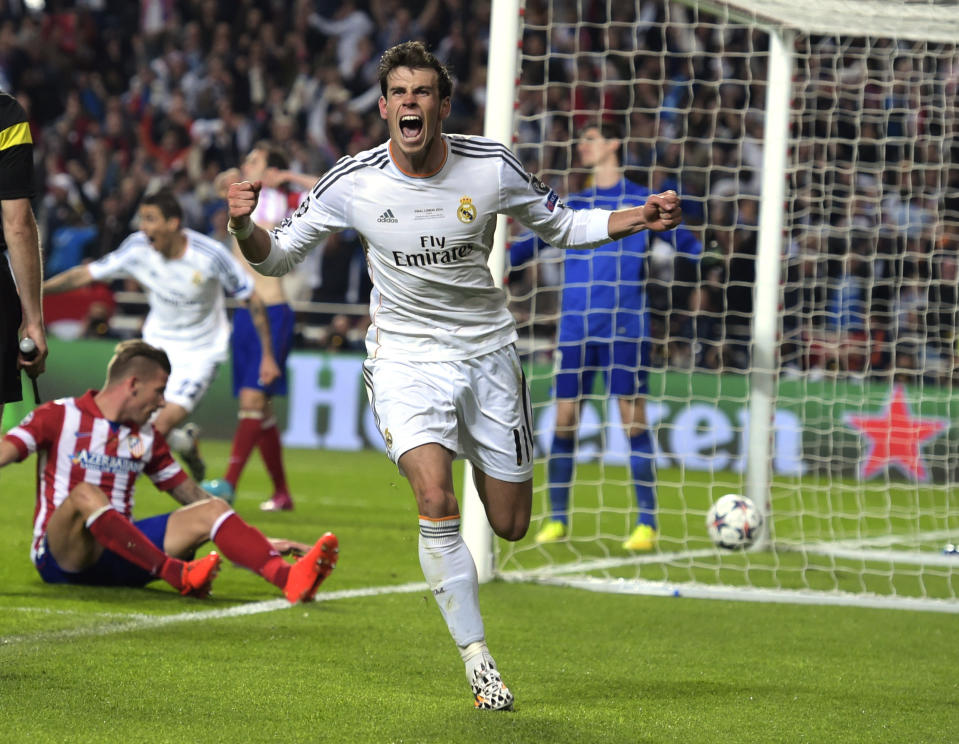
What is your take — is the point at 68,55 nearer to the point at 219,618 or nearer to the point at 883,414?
the point at 883,414

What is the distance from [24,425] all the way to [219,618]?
1100 millimetres

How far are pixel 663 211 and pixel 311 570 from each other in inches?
90.6

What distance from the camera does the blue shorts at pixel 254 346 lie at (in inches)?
356

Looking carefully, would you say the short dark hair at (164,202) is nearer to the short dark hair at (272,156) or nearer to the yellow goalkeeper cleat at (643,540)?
the short dark hair at (272,156)

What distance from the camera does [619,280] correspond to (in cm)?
799

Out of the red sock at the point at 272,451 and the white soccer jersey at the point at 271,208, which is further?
the white soccer jersey at the point at 271,208

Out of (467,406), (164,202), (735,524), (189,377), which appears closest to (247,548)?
(467,406)

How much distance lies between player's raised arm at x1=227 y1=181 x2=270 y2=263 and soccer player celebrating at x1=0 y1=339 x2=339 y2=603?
1.62m

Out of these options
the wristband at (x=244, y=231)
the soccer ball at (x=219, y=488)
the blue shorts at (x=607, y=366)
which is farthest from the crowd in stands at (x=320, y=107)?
the wristband at (x=244, y=231)

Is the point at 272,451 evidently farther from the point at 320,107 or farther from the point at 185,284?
the point at 320,107

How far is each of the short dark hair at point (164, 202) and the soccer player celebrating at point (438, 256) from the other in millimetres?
4048

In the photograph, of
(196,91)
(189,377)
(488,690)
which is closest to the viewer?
(488,690)

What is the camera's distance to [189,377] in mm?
8602

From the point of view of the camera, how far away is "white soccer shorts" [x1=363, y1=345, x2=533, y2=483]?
13.9 ft
